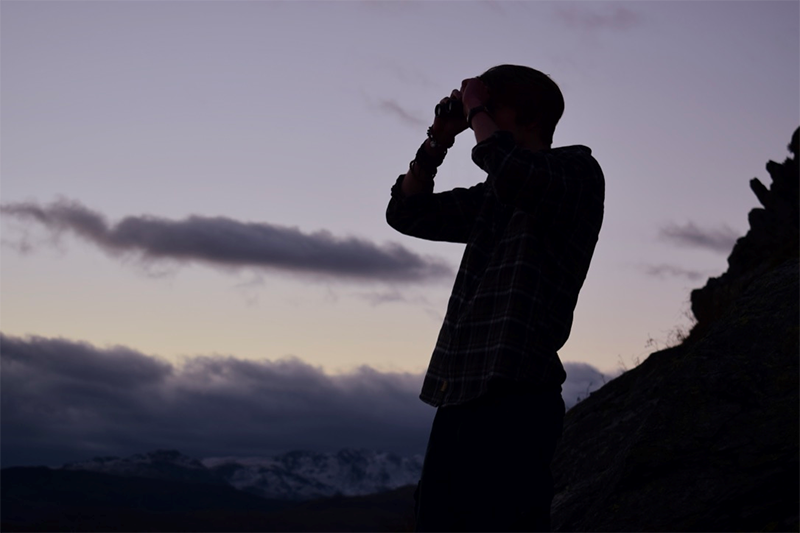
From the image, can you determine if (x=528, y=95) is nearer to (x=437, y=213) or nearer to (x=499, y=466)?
(x=437, y=213)

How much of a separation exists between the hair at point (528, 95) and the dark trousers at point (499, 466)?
122 cm

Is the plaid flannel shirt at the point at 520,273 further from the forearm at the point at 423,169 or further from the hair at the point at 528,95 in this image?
the forearm at the point at 423,169

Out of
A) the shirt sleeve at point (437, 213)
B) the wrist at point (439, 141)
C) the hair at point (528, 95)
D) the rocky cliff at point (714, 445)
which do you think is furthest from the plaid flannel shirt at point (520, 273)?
the rocky cliff at point (714, 445)

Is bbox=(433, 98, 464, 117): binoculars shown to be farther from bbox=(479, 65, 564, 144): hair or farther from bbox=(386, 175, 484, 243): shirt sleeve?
bbox=(386, 175, 484, 243): shirt sleeve

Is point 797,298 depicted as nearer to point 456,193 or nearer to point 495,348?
point 456,193

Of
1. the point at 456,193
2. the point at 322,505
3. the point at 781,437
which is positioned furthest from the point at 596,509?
the point at 322,505

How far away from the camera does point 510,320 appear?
3.17 metres

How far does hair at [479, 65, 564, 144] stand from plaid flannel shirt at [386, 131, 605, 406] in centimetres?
19

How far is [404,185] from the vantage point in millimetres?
4109

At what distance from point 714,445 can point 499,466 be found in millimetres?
4815

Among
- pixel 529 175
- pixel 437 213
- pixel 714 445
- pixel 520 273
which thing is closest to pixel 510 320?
pixel 520 273

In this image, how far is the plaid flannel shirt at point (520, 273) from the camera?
3.17 meters

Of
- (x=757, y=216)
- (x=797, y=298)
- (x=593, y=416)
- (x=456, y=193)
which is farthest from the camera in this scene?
(x=757, y=216)

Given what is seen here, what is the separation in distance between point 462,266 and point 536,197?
0.55 m
